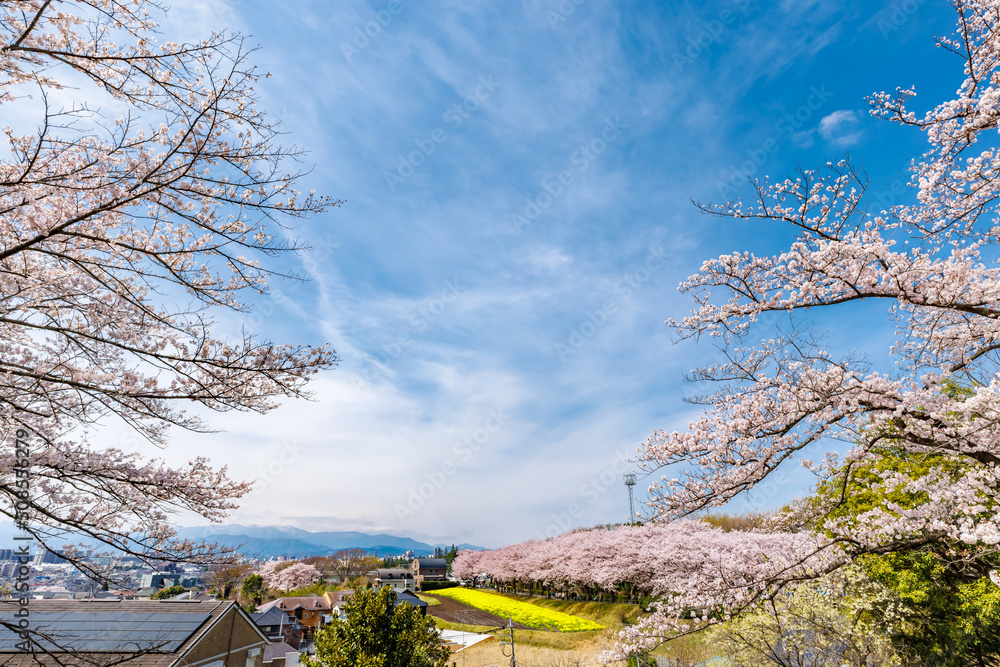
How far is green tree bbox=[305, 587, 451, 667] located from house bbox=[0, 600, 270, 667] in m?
4.08

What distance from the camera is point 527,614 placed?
33219mm

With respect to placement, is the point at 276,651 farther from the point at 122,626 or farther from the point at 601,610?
the point at 601,610

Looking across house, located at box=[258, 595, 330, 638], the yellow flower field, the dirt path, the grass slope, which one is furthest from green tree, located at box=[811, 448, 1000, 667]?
house, located at box=[258, 595, 330, 638]

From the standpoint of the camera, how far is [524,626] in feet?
95.6

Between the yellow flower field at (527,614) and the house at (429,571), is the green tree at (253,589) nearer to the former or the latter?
the yellow flower field at (527,614)

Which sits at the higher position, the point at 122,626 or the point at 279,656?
the point at 122,626

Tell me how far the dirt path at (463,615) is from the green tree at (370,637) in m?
23.1

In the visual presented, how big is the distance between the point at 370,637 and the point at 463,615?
104 feet

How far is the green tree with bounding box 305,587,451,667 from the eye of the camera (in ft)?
29.3

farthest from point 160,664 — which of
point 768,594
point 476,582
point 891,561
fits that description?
point 476,582

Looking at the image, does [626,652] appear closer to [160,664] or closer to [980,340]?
[980,340]

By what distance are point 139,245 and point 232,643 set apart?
47.3 feet

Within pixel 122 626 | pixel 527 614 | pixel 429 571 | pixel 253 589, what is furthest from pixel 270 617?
pixel 429 571

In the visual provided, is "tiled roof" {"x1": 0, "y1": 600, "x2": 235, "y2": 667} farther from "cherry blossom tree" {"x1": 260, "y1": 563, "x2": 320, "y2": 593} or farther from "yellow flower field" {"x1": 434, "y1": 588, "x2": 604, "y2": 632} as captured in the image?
"cherry blossom tree" {"x1": 260, "y1": 563, "x2": 320, "y2": 593}
